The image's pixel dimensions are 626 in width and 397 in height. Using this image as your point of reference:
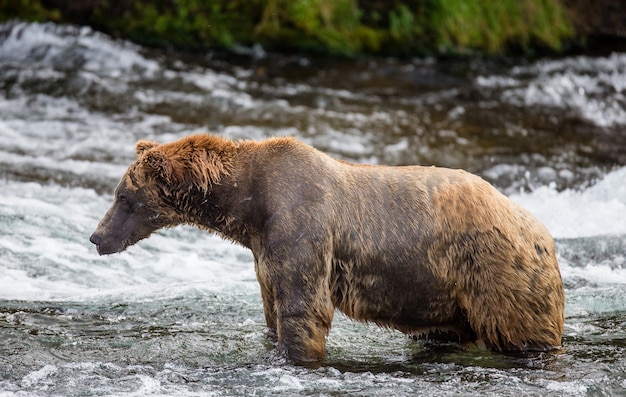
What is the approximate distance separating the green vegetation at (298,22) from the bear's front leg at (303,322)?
1019 centimetres

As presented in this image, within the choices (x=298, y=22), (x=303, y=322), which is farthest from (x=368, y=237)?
(x=298, y=22)

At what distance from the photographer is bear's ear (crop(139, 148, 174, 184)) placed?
637 centimetres

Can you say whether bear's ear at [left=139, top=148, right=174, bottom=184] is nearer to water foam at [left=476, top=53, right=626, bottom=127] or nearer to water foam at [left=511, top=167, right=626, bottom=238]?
water foam at [left=511, top=167, right=626, bottom=238]

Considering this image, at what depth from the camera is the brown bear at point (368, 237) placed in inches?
243

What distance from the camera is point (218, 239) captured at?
9445 millimetres

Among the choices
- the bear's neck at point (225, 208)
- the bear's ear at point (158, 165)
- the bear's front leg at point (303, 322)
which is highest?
the bear's ear at point (158, 165)

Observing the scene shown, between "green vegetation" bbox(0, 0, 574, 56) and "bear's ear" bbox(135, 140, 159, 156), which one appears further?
"green vegetation" bbox(0, 0, 574, 56)

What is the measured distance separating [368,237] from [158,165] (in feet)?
4.86

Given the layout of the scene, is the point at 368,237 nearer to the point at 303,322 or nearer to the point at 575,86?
the point at 303,322

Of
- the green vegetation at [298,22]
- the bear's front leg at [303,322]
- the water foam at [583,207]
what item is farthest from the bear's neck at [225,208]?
the green vegetation at [298,22]

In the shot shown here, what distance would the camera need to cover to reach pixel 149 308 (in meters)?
7.31

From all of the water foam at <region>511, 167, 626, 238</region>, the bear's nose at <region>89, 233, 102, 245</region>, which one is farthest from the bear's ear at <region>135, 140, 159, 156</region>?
the water foam at <region>511, 167, 626, 238</region>

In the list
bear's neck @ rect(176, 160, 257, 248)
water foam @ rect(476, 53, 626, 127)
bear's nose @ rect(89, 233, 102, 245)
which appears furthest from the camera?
water foam @ rect(476, 53, 626, 127)

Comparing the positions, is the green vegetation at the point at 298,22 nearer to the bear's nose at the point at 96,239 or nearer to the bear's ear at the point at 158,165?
the bear's nose at the point at 96,239
